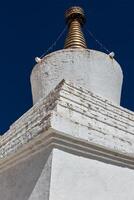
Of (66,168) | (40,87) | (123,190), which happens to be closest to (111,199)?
(123,190)

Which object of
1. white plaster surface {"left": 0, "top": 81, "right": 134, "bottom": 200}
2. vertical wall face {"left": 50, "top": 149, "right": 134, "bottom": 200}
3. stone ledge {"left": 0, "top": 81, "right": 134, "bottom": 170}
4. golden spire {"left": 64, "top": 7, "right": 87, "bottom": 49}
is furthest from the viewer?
golden spire {"left": 64, "top": 7, "right": 87, "bottom": 49}

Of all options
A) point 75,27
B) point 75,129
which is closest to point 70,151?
point 75,129

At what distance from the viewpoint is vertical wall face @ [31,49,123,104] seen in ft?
26.8

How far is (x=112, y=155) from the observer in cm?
584

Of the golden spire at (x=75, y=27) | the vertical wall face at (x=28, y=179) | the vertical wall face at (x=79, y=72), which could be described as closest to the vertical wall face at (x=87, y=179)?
the vertical wall face at (x=28, y=179)

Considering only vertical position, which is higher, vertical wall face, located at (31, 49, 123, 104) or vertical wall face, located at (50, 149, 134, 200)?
vertical wall face, located at (31, 49, 123, 104)

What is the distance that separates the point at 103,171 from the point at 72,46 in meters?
4.46

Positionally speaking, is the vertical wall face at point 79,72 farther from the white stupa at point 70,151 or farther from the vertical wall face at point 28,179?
the vertical wall face at point 28,179

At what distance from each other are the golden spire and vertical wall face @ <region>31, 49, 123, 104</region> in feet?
3.23

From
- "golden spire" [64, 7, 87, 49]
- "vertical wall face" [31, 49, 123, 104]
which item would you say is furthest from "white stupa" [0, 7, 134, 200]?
"golden spire" [64, 7, 87, 49]

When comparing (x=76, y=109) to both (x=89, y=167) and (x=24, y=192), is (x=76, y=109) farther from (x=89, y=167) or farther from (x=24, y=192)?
(x=24, y=192)

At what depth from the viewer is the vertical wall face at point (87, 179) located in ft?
16.5

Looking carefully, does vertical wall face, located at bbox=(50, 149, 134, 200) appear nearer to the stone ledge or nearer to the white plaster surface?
the white plaster surface

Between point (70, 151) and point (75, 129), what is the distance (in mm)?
354
